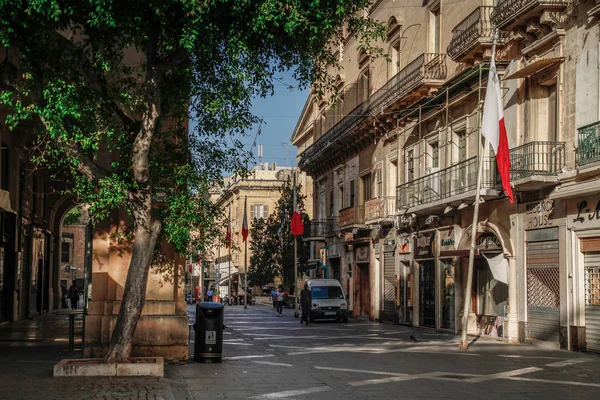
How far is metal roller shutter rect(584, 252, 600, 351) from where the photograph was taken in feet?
65.8

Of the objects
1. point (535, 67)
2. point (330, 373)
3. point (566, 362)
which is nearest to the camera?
point (330, 373)

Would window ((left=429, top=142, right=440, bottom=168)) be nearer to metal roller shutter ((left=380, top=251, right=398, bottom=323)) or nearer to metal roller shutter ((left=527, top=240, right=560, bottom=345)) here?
metal roller shutter ((left=380, top=251, right=398, bottom=323))

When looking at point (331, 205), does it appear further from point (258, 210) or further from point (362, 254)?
point (258, 210)

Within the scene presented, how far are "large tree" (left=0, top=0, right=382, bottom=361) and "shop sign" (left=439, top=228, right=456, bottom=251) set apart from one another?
14.2 metres

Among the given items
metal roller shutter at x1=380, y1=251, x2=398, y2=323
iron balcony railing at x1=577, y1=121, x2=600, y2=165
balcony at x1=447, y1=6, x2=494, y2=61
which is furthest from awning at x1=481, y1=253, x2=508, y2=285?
metal roller shutter at x1=380, y1=251, x2=398, y2=323

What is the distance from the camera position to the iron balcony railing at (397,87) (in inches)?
1208

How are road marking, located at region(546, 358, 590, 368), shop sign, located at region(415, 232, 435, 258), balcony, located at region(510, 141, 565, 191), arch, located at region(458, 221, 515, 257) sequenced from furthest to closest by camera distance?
shop sign, located at region(415, 232, 435, 258), arch, located at region(458, 221, 515, 257), balcony, located at region(510, 141, 565, 191), road marking, located at region(546, 358, 590, 368)

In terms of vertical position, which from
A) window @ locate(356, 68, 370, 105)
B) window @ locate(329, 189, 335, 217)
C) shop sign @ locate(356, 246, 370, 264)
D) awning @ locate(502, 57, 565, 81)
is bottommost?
shop sign @ locate(356, 246, 370, 264)

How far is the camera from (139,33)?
45.1 feet

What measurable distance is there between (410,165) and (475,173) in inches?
326

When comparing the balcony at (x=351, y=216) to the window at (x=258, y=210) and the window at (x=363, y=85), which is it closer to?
the window at (x=363, y=85)

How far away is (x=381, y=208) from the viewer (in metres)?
36.8

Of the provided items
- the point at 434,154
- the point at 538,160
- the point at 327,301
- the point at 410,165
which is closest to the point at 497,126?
the point at 538,160

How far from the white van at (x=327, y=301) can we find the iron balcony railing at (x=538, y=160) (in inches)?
594
